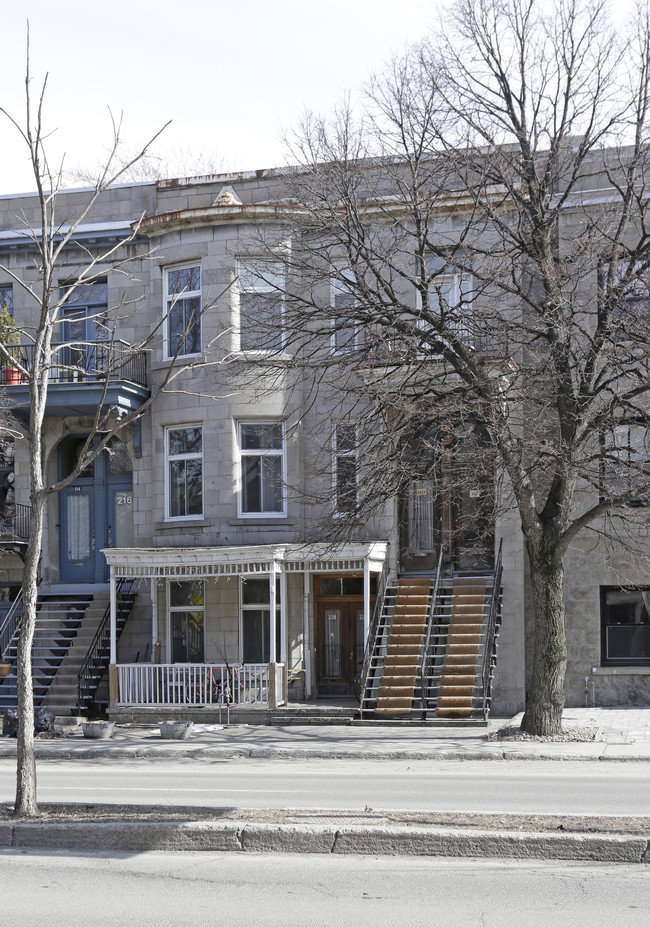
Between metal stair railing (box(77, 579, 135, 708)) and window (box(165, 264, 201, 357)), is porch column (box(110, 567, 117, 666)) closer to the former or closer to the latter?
metal stair railing (box(77, 579, 135, 708))

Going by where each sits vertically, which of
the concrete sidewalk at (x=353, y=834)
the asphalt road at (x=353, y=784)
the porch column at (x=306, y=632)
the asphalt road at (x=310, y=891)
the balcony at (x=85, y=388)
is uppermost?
the balcony at (x=85, y=388)

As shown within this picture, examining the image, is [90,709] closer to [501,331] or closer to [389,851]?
[501,331]

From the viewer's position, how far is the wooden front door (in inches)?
1000

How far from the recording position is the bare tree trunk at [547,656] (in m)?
19.0

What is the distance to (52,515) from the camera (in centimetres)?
2733

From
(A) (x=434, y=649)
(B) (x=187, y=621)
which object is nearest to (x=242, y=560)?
(B) (x=187, y=621)

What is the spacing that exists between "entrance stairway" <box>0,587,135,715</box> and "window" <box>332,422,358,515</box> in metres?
5.98

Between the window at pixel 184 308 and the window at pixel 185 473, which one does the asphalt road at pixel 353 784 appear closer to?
the window at pixel 185 473

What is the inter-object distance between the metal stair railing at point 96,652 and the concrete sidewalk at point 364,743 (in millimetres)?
1674

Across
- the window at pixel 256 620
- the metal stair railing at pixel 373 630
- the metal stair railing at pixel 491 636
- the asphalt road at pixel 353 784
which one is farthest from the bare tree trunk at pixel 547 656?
the window at pixel 256 620

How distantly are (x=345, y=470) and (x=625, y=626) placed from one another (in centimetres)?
757

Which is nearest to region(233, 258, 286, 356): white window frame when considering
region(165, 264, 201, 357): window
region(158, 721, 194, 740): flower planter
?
region(165, 264, 201, 357): window

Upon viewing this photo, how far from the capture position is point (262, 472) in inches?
1000

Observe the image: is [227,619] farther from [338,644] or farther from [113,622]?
[113,622]
